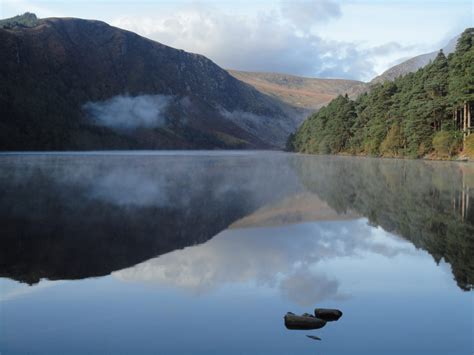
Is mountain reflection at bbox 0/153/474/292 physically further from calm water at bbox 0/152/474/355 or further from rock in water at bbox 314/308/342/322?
rock in water at bbox 314/308/342/322

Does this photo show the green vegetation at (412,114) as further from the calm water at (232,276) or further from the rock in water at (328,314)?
the rock in water at (328,314)

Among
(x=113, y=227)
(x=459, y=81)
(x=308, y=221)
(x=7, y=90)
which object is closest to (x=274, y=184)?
(x=308, y=221)

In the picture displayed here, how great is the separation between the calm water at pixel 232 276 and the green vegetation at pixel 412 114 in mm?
38477

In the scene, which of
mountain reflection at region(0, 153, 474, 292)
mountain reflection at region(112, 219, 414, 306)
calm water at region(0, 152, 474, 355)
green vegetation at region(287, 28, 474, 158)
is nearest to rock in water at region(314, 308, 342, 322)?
calm water at region(0, 152, 474, 355)

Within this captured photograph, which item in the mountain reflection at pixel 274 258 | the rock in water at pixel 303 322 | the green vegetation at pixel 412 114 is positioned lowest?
the mountain reflection at pixel 274 258

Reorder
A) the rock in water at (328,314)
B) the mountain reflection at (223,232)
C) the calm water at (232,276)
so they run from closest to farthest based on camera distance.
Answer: the calm water at (232,276) → the rock in water at (328,314) → the mountain reflection at (223,232)

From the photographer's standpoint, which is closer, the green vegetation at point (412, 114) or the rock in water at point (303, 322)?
the rock in water at point (303, 322)

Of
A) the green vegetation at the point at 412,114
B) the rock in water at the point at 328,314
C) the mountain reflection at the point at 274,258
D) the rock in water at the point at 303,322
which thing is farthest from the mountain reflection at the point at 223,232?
the green vegetation at the point at 412,114

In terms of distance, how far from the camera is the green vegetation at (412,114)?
181 ft

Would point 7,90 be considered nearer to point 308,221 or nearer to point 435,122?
point 435,122

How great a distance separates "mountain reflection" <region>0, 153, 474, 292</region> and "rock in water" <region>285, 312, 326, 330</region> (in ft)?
3.45

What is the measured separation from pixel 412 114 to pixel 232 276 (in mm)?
56661

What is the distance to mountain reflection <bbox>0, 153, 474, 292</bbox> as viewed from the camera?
10188mm

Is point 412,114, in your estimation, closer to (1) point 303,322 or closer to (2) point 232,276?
(2) point 232,276
